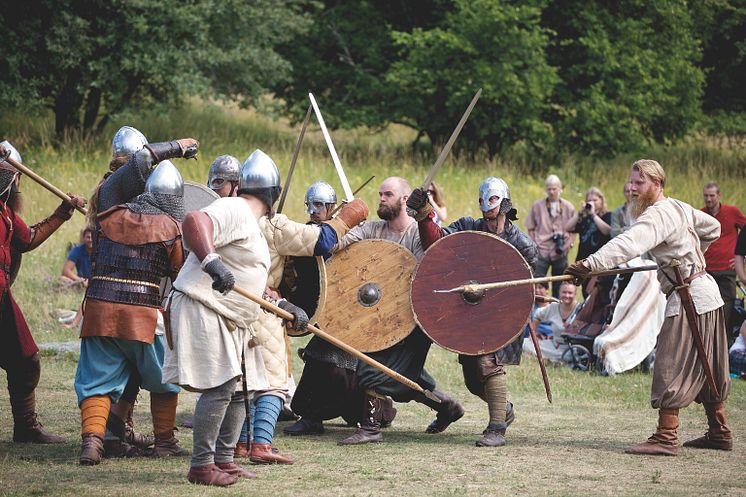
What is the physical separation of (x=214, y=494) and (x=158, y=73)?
1397cm

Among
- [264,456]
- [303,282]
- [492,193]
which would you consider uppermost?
[492,193]

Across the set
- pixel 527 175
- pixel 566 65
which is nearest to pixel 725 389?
pixel 527 175

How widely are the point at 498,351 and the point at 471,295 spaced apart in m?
0.47

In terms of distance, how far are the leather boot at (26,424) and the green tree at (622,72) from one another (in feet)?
53.8

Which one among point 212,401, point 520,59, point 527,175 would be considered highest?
point 520,59

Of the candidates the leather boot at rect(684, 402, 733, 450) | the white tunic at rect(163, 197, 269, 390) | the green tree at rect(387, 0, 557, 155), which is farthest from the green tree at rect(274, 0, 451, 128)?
the white tunic at rect(163, 197, 269, 390)

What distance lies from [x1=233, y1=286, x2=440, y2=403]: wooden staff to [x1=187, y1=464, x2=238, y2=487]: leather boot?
0.79m

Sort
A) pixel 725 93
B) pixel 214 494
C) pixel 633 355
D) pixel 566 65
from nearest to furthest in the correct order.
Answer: pixel 214 494
pixel 633 355
pixel 566 65
pixel 725 93

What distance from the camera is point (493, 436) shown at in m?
6.27

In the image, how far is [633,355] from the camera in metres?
9.52

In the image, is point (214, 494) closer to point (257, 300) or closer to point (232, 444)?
point (232, 444)

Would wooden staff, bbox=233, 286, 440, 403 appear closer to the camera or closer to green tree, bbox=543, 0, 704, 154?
the camera

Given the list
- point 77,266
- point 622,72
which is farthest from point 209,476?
point 622,72

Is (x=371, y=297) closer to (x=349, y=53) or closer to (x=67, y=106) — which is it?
(x=67, y=106)
